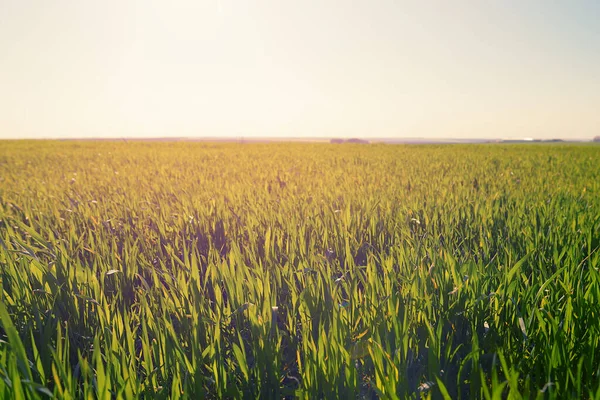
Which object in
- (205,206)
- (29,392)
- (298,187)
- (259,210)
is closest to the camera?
(29,392)

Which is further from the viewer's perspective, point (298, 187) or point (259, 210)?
point (298, 187)

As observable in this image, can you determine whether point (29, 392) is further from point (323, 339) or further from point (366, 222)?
point (366, 222)

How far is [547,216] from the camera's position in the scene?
11.8 ft

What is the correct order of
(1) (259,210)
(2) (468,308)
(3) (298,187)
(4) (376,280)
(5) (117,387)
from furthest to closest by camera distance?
(3) (298,187)
(1) (259,210)
(4) (376,280)
(2) (468,308)
(5) (117,387)

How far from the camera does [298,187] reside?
227 inches

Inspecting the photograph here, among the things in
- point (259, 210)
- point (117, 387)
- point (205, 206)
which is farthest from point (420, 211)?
point (117, 387)

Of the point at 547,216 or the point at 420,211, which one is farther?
the point at 420,211

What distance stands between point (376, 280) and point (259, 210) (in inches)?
84.8

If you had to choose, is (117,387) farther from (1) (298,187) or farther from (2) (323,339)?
(1) (298,187)

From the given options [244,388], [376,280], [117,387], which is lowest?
[244,388]

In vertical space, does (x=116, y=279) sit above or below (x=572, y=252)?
below

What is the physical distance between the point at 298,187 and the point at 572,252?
3882 mm

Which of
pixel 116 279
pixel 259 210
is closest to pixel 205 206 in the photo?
pixel 259 210

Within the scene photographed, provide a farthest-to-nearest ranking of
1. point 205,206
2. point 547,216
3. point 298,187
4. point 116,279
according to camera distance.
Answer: point 298,187 → point 205,206 → point 547,216 → point 116,279
